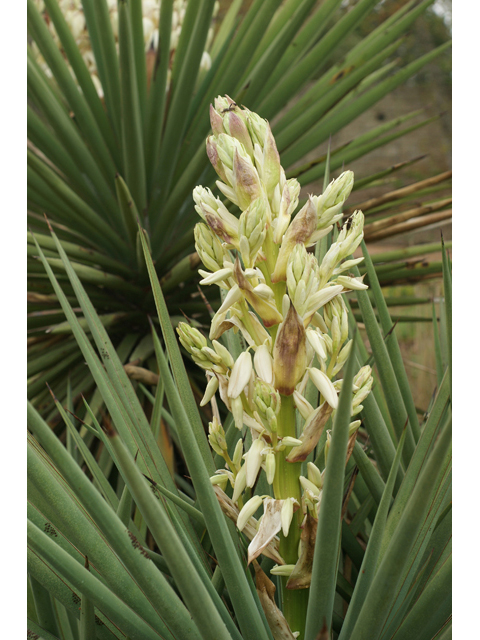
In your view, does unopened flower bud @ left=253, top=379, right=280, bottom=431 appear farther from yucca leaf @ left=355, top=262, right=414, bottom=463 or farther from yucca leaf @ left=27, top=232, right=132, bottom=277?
yucca leaf @ left=27, top=232, right=132, bottom=277

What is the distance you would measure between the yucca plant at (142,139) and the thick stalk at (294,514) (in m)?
0.65

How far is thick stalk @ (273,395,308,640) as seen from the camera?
374 mm

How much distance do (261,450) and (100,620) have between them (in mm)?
195

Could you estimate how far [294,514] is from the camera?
1.23 feet

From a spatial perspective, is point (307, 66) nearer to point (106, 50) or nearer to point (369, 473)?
point (106, 50)

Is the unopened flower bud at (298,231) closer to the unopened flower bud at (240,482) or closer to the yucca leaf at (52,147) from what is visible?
the unopened flower bud at (240,482)

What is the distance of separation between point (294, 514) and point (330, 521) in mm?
94

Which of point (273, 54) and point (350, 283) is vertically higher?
point (273, 54)

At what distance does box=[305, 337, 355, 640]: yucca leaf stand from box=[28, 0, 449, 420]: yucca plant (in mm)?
747

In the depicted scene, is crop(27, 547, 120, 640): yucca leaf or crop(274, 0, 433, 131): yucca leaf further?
crop(274, 0, 433, 131): yucca leaf

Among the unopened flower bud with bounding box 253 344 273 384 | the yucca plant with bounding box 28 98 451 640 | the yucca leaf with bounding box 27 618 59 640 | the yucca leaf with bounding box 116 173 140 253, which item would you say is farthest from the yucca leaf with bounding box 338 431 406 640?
the yucca leaf with bounding box 116 173 140 253

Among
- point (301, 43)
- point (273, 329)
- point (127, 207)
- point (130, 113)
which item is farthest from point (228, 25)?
point (273, 329)

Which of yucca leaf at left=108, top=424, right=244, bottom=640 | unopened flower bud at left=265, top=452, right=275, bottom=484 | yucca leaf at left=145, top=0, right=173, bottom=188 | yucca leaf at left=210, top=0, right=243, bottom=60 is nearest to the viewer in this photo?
yucca leaf at left=108, top=424, right=244, bottom=640

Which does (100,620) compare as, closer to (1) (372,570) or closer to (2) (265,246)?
(1) (372,570)
